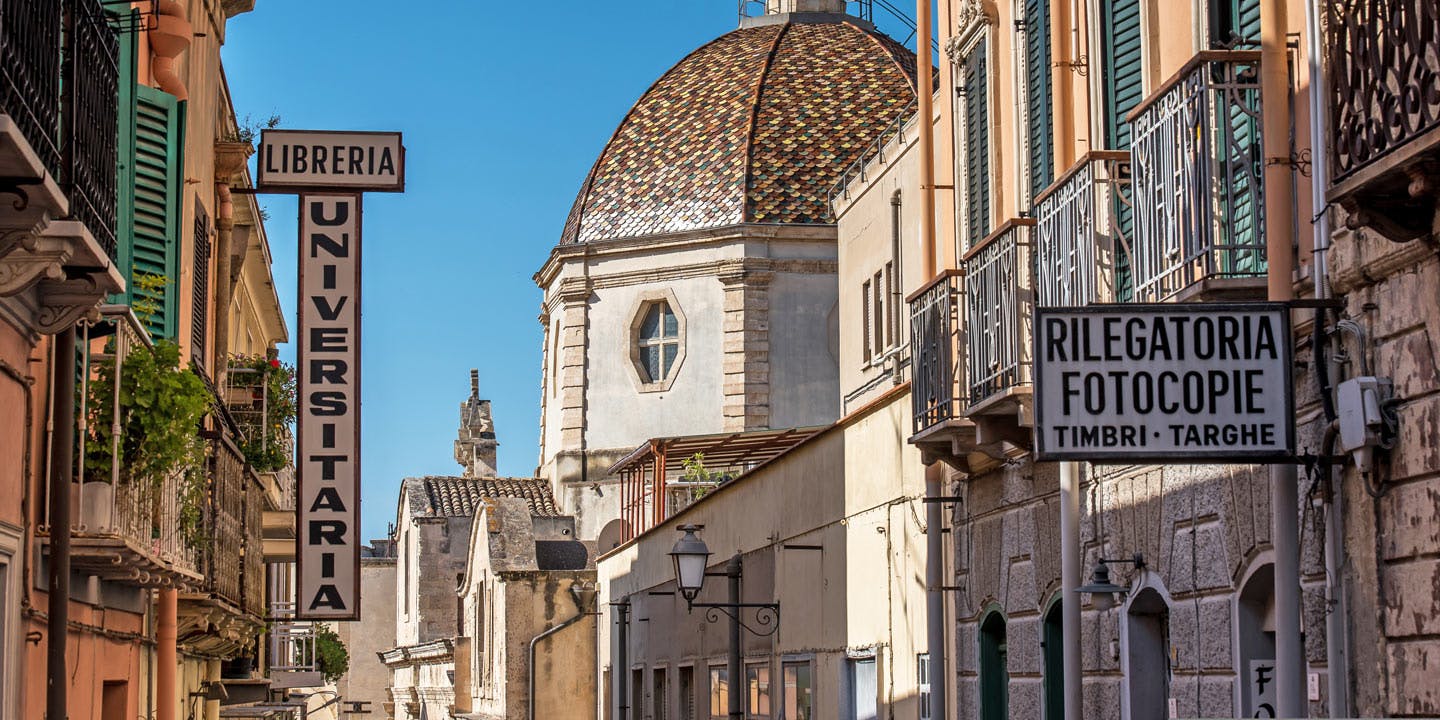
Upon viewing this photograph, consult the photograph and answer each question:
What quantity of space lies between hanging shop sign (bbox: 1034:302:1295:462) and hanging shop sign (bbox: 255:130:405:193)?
885 centimetres

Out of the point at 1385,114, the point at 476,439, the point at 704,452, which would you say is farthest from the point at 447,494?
the point at 1385,114

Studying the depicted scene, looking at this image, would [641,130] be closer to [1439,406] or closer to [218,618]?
[218,618]

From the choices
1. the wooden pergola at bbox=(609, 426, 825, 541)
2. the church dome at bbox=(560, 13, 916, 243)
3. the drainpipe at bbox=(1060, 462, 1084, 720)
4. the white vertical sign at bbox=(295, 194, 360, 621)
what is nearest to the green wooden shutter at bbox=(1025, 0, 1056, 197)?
the drainpipe at bbox=(1060, 462, 1084, 720)

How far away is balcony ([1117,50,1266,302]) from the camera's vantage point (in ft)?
28.8

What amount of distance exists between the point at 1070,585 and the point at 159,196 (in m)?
6.99

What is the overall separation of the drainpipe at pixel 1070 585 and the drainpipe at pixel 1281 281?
2325 millimetres

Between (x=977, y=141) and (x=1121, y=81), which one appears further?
(x=977, y=141)

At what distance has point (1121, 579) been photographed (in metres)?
10.7

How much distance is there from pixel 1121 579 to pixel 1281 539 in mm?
2347

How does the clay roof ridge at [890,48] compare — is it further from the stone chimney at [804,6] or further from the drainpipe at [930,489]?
the drainpipe at [930,489]

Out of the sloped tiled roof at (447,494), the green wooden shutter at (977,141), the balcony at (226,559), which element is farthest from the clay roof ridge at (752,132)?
the green wooden shutter at (977,141)

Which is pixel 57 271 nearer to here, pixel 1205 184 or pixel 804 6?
pixel 1205 184

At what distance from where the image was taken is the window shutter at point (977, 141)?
13867 mm

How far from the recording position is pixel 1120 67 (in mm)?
11297
